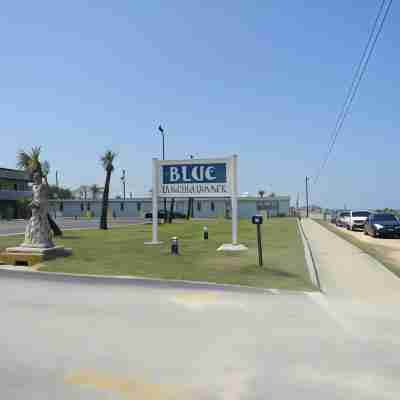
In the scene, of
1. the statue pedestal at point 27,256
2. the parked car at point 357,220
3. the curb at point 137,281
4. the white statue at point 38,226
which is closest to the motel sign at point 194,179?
the white statue at point 38,226

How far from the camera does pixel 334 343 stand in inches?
221

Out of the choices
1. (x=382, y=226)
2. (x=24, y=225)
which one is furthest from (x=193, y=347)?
(x=24, y=225)

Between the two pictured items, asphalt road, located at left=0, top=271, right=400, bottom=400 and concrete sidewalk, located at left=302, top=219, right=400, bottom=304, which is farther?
concrete sidewalk, located at left=302, top=219, right=400, bottom=304

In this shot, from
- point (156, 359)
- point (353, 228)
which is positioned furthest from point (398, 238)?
point (156, 359)

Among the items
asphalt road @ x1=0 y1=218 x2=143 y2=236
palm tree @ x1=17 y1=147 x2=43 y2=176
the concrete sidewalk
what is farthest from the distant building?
the concrete sidewalk

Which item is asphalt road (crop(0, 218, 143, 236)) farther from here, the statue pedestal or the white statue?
the statue pedestal

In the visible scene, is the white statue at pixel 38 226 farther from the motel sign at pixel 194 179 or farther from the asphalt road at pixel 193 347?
the motel sign at pixel 194 179

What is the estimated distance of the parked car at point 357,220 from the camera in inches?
1309

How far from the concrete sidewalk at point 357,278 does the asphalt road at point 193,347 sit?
3.06 ft

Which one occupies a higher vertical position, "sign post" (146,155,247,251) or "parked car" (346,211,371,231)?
"sign post" (146,155,247,251)

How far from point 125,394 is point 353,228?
31.9 metres

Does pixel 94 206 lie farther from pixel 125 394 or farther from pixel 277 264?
pixel 125 394

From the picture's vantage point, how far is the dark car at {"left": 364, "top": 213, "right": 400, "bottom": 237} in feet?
79.7

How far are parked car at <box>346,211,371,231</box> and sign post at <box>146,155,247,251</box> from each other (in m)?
19.0
